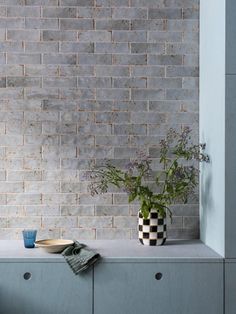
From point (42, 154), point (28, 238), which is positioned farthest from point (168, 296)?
point (42, 154)

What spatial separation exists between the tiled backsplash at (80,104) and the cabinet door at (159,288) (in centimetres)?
64

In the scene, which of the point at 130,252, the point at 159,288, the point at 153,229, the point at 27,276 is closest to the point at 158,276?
the point at 159,288

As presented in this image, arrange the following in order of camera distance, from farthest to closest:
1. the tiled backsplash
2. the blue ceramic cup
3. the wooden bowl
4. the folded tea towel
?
the tiled backsplash
the blue ceramic cup
the wooden bowl
the folded tea towel

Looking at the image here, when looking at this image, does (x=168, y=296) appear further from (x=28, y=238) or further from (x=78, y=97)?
(x=78, y=97)

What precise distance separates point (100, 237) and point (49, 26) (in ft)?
5.07

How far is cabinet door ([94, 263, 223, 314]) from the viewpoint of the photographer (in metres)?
2.85

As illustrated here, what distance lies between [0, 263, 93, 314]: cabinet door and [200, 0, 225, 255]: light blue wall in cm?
85

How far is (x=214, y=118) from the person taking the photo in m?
3.07

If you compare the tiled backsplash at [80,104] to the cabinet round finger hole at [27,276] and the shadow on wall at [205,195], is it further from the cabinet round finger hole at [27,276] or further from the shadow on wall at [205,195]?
the cabinet round finger hole at [27,276]

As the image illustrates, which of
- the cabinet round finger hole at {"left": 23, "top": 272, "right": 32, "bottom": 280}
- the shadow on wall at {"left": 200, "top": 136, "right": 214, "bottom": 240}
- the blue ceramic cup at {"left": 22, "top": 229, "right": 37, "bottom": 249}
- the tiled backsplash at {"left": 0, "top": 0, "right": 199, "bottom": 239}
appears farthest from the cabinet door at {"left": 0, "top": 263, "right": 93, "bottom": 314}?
the shadow on wall at {"left": 200, "top": 136, "right": 214, "bottom": 240}

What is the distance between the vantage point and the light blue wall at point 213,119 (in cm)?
288

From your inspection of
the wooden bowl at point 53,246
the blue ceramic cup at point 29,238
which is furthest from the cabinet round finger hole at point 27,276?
the blue ceramic cup at point 29,238

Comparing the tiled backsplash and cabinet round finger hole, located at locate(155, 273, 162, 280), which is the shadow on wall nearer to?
the tiled backsplash

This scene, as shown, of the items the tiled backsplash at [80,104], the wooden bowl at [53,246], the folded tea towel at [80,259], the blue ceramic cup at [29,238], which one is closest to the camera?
the folded tea towel at [80,259]
